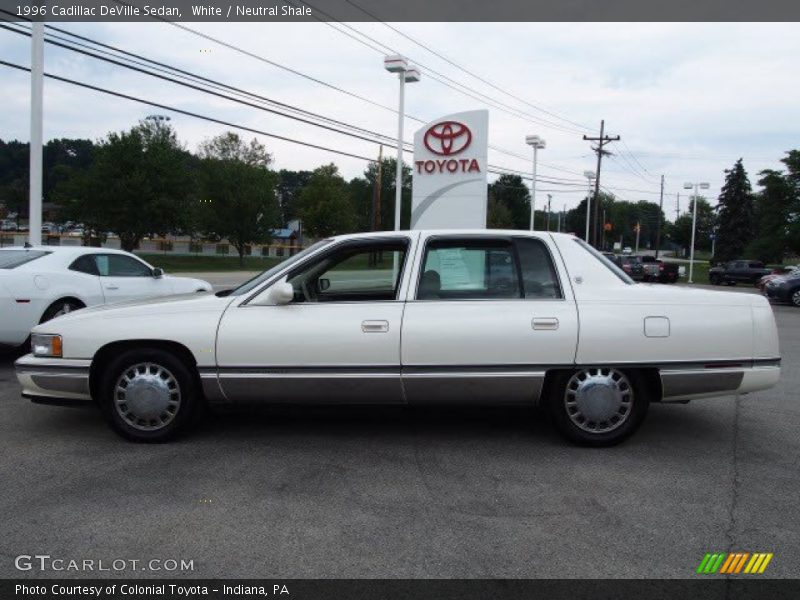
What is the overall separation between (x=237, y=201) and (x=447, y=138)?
3055 centimetres

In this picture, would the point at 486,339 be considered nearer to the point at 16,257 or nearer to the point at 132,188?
the point at 16,257

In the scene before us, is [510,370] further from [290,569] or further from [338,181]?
[338,181]

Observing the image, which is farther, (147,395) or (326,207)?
(326,207)

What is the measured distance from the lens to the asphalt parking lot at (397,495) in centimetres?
332

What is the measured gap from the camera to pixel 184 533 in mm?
3537

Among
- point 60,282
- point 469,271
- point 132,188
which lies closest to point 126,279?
point 60,282

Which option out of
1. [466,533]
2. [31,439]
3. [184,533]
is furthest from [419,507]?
[31,439]

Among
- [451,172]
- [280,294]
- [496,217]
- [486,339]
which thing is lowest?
[486,339]

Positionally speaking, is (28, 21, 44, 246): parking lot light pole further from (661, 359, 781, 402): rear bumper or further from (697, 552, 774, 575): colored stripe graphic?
(697, 552, 774, 575): colored stripe graphic

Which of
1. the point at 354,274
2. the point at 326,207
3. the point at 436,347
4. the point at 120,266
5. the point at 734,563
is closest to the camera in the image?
the point at 734,563

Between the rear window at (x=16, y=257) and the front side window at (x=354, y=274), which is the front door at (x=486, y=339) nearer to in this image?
the front side window at (x=354, y=274)

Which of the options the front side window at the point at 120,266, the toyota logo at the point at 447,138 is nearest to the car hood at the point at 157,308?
the front side window at the point at 120,266

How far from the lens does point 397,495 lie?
13.5ft

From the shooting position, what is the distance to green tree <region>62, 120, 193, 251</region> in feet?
123
